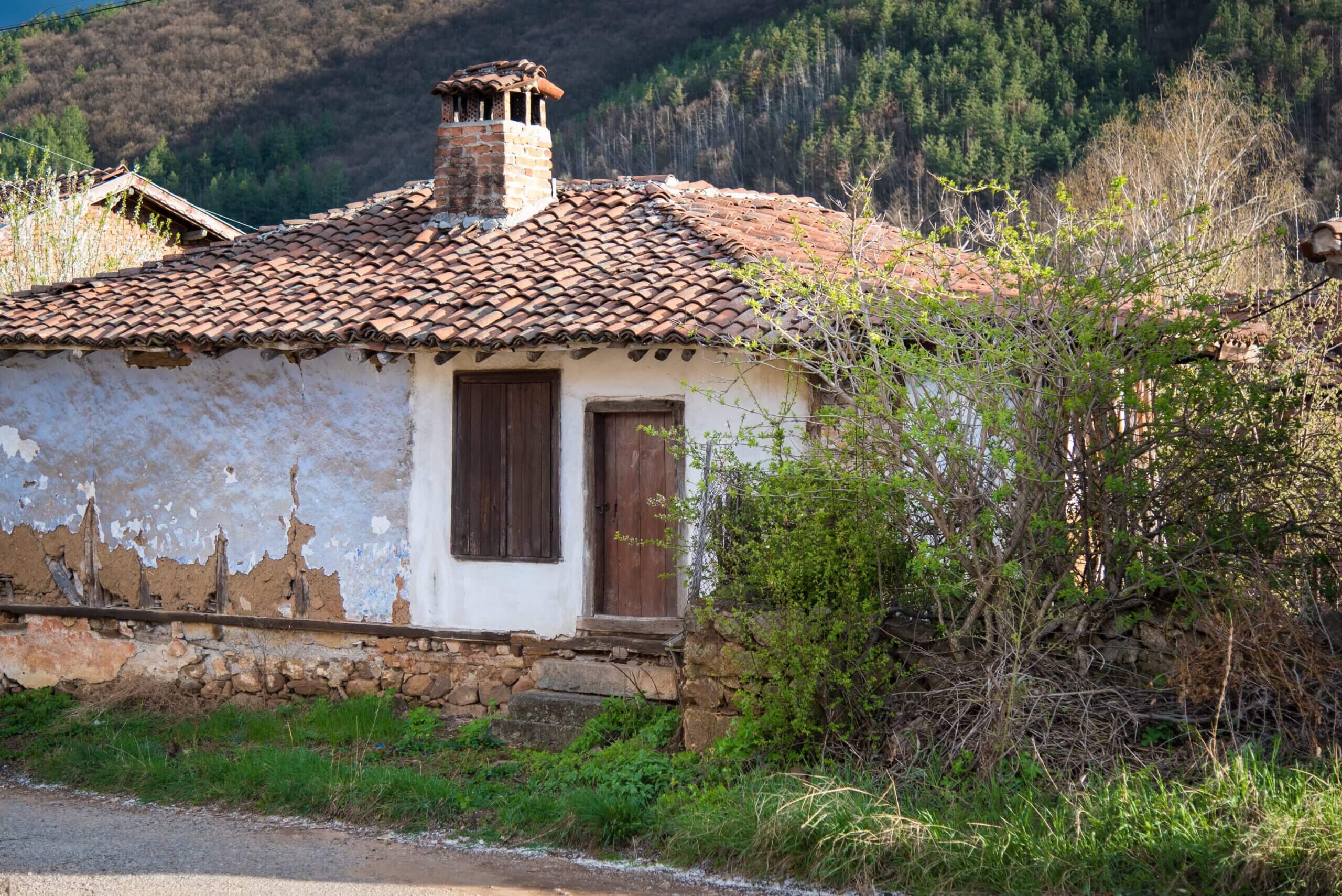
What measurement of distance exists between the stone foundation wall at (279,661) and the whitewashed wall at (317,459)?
25 cm

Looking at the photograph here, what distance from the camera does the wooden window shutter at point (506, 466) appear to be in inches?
348

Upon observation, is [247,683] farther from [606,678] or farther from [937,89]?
[937,89]

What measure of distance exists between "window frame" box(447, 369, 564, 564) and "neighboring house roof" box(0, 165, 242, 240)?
29.2ft

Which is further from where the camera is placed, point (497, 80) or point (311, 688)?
point (497, 80)

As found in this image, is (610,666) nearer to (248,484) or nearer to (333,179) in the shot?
(248,484)

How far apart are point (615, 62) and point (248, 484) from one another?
34.9 m

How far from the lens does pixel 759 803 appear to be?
568 cm

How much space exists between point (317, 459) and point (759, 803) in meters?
5.09

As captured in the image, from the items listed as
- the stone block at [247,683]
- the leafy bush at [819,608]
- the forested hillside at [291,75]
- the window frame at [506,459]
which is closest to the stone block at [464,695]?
the window frame at [506,459]

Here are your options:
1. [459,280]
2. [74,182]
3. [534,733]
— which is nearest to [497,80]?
[459,280]

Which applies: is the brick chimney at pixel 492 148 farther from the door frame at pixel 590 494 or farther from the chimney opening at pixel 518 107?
the door frame at pixel 590 494

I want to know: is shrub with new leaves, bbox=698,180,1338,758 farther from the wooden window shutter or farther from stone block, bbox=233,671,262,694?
stone block, bbox=233,671,262,694

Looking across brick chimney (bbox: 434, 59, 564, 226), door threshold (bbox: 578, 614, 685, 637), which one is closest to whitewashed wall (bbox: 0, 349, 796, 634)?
door threshold (bbox: 578, 614, 685, 637)

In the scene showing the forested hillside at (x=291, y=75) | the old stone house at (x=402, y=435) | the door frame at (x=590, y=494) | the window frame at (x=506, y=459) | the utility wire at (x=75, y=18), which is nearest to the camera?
the old stone house at (x=402, y=435)
